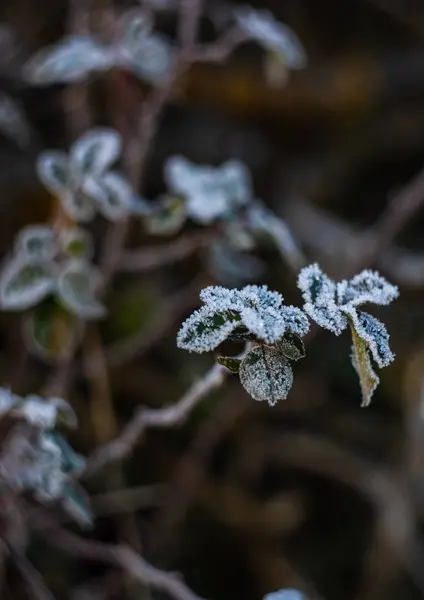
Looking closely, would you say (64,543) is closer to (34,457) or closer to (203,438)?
(34,457)

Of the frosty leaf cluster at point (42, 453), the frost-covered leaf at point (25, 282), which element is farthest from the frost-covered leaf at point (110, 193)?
the frosty leaf cluster at point (42, 453)

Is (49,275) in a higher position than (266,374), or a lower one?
lower

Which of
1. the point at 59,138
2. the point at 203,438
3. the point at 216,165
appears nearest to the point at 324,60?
the point at 216,165

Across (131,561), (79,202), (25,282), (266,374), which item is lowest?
(131,561)

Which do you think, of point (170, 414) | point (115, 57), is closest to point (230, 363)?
point (170, 414)

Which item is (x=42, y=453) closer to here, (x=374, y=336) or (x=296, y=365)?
(x=374, y=336)

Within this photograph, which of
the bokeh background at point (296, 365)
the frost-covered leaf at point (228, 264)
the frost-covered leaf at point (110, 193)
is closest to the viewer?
the frost-covered leaf at point (110, 193)

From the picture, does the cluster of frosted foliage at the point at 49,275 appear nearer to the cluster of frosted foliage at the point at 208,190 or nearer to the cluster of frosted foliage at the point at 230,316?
the cluster of frosted foliage at the point at 208,190
